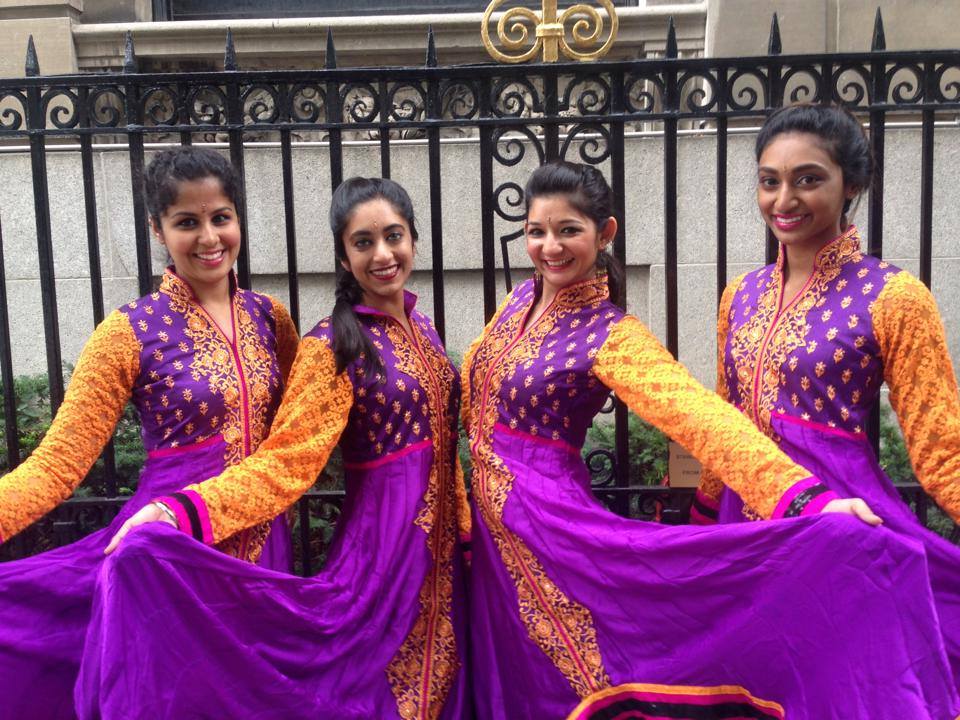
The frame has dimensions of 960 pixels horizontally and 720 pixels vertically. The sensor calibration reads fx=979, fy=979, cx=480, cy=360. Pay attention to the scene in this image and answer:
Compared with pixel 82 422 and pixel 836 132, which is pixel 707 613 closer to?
pixel 836 132

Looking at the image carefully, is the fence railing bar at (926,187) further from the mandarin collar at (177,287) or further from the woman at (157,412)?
the mandarin collar at (177,287)

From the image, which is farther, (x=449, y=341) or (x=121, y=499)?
(x=449, y=341)

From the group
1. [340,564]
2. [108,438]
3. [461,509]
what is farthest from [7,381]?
[461,509]

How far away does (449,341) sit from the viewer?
578 cm

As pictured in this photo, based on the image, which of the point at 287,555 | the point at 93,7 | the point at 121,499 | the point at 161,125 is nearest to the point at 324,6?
the point at 93,7

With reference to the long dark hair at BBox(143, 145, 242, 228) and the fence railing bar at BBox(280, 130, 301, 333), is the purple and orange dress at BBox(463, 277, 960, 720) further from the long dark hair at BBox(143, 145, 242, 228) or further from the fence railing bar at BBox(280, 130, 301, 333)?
the long dark hair at BBox(143, 145, 242, 228)

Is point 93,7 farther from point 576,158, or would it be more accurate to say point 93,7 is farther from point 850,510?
point 850,510

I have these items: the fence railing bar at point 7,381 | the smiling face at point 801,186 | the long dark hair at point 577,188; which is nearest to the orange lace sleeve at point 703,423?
the long dark hair at point 577,188

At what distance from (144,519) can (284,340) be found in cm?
90

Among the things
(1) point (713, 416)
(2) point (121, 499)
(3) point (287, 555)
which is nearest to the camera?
(1) point (713, 416)

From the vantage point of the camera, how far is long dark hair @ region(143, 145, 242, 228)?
9.03 feet

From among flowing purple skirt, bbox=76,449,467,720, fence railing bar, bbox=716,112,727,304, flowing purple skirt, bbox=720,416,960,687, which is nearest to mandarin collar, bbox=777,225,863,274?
flowing purple skirt, bbox=720,416,960,687

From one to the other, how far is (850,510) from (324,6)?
5750mm

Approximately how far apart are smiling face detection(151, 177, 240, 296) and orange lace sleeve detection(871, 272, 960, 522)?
5.87ft
